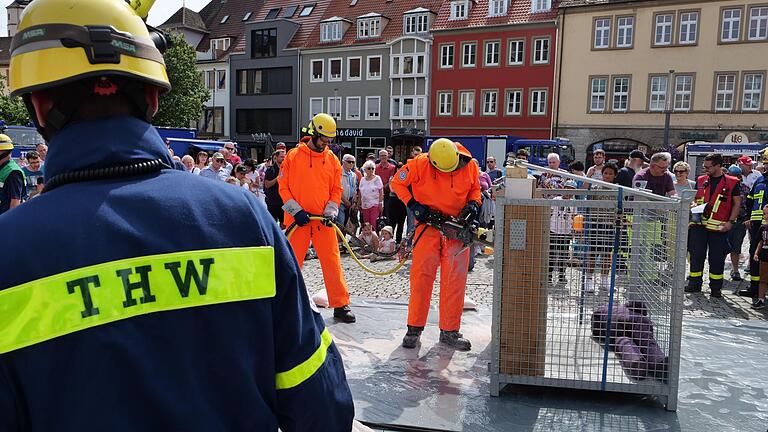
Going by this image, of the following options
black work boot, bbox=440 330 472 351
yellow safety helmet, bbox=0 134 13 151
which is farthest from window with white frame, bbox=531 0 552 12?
black work boot, bbox=440 330 472 351

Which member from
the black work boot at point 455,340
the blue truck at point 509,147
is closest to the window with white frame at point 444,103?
the blue truck at point 509,147

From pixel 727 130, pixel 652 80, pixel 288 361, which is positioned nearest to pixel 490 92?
pixel 652 80

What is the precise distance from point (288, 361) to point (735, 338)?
5707mm

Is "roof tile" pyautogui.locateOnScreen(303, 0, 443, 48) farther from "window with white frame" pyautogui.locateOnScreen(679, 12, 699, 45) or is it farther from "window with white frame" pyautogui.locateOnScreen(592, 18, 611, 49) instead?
"window with white frame" pyautogui.locateOnScreen(679, 12, 699, 45)

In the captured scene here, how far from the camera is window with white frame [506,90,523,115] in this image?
3444 cm

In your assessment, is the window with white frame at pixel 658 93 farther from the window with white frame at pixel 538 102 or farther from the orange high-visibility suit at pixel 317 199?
the orange high-visibility suit at pixel 317 199

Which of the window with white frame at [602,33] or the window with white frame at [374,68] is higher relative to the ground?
the window with white frame at [602,33]

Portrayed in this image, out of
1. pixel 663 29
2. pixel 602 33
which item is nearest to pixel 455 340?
pixel 663 29

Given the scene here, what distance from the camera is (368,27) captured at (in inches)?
1572

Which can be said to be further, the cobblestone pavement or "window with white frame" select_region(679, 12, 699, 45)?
"window with white frame" select_region(679, 12, 699, 45)

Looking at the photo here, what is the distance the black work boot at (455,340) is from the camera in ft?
17.8

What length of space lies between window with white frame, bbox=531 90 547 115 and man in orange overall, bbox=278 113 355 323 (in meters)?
29.3

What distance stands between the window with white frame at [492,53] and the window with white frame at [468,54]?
79 cm

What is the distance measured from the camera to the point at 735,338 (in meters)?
5.84
